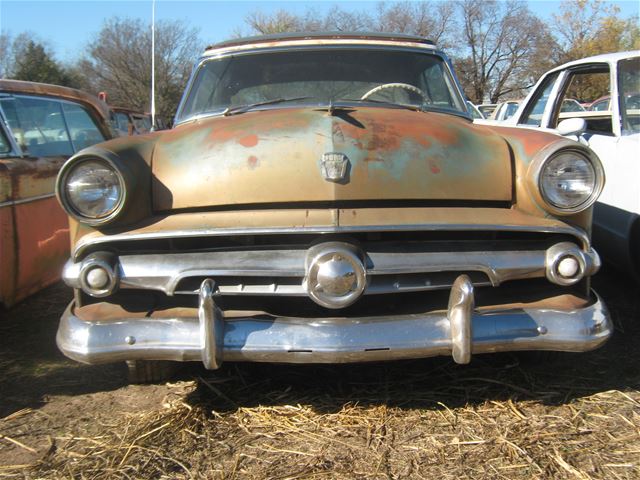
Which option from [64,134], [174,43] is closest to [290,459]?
[64,134]

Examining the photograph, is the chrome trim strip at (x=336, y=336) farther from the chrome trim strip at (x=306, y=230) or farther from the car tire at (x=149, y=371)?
the car tire at (x=149, y=371)

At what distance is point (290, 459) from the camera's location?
7.27ft

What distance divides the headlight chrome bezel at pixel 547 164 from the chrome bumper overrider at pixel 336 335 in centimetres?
41

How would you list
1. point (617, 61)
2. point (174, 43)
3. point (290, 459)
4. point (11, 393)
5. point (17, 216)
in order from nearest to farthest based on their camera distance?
1. point (290, 459)
2. point (11, 393)
3. point (17, 216)
4. point (617, 61)
5. point (174, 43)

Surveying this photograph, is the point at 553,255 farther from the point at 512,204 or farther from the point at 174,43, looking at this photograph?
the point at 174,43

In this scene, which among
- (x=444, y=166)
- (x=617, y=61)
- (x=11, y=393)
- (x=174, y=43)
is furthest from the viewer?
(x=174, y=43)

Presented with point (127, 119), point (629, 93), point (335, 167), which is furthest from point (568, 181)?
point (127, 119)

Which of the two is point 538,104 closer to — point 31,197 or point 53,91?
point 53,91

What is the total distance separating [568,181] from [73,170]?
1989mm

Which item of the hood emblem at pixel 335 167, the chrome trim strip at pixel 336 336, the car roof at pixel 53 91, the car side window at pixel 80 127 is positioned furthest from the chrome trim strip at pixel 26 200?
the hood emblem at pixel 335 167

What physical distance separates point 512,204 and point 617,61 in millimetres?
2515

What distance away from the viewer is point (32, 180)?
352 centimetres

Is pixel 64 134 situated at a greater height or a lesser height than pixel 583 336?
greater

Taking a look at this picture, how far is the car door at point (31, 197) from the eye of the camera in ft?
10.8
